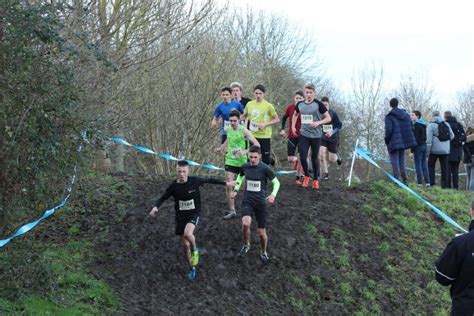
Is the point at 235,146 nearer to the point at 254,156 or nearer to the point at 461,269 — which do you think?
the point at 254,156

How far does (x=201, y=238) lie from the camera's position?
36.4ft

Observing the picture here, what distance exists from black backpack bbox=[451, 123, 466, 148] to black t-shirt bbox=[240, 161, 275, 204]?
894 centimetres

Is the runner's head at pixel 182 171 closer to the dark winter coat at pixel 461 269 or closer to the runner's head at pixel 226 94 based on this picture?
the runner's head at pixel 226 94

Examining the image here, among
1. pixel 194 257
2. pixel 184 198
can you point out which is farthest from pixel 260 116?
pixel 194 257

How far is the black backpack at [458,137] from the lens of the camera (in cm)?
1728

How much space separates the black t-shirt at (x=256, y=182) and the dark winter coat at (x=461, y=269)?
4439 millimetres

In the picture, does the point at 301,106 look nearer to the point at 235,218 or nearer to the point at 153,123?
the point at 235,218

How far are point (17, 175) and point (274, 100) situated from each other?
83.4ft

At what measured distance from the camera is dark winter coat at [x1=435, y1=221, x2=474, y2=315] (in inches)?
234

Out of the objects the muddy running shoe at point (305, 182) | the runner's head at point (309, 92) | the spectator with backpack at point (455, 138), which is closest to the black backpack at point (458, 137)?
the spectator with backpack at point (455, 138)

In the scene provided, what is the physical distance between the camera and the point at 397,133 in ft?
49.8

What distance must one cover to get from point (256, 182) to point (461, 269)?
4591 millimetres

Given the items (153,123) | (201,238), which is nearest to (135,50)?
(153,123)

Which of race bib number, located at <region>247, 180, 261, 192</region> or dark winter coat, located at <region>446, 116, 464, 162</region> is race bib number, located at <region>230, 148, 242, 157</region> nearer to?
race bib number, located at <region>247, 180, 261, 192</region>
